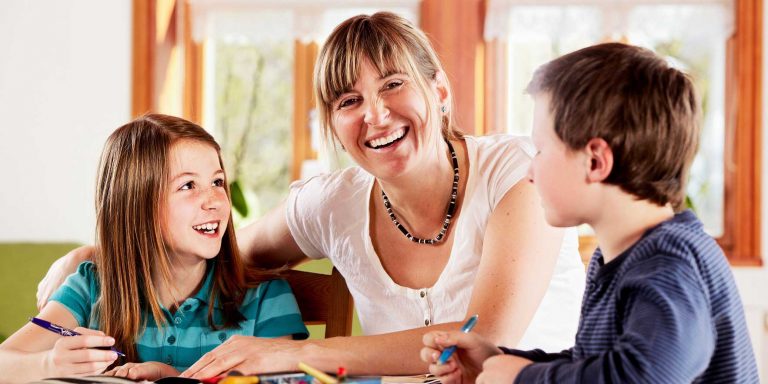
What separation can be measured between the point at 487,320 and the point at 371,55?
535 millimetres

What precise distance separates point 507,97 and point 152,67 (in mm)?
1791

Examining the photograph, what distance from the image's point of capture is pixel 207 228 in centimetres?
177

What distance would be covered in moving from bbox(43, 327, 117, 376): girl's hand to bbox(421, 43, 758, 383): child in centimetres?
56

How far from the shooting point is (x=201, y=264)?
183 cm

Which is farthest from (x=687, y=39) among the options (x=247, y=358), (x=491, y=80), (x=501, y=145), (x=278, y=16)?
(x=247, y=358)

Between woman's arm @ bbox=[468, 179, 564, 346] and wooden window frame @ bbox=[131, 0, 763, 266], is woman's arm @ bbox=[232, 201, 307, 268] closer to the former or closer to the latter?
woman's arm @ bbox=[468, 179, 564, 346]

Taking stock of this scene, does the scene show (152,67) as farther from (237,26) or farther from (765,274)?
(765,274)

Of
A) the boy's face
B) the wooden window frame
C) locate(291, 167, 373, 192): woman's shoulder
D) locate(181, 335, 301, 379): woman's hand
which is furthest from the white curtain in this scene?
the boy's face

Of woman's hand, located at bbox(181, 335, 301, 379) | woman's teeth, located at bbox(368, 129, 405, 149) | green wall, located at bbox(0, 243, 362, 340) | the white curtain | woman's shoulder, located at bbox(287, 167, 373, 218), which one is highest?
the white curtain

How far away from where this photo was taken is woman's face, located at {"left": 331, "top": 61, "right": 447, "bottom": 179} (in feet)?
5.56

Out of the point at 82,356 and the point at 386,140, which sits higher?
the point at 386,140

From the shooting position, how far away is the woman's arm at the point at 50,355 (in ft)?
4.56

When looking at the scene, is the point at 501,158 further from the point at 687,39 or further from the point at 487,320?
the point at 687,39

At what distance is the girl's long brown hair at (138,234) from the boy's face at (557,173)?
0.86 meters
